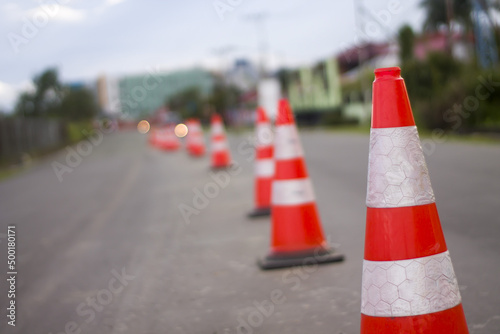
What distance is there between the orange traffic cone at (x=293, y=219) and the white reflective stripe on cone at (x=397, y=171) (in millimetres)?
2522

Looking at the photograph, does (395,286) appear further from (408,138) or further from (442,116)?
(442,116)

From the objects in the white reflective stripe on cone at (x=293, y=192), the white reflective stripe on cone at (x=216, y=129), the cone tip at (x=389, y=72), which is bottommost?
the white reflective stripe on cone at (x=216, y=129)

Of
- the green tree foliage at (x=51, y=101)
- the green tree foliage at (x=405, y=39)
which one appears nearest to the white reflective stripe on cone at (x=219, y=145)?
the green tree foliage at (x=405, y=39)

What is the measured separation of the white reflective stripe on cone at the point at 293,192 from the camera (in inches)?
222

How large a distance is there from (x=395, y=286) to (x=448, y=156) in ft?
36.5

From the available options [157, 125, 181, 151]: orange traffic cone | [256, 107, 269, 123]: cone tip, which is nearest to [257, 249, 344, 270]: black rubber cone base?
[256, 107, 269, 123]: cone tip

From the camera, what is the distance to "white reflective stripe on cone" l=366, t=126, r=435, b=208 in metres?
2.96

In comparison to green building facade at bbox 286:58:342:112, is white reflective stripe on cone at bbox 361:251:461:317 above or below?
above

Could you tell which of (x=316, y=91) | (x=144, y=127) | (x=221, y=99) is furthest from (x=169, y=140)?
(x=144, y=127)

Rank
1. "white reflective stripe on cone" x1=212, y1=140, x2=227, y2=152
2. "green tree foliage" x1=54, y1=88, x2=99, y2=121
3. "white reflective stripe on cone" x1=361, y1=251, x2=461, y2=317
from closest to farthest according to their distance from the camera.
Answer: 1. "white reflective stripe on cone" x1=361, y1=251, x2=461, y2=317
2. "white reflective stripe on cone" x1=212, y1=140, x2=227, y2=152
3. "green tree foliage" x1=54, y1=88, x2=99, y2=121

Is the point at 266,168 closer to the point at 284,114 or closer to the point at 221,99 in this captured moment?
the point at 284,114

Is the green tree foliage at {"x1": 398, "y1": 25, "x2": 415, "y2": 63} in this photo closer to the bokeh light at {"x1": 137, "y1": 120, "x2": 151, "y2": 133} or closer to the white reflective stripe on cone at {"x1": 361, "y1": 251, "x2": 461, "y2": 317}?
the white reflective stripe on cone at {"x1": 361, "y1": 251, "x2": 461, "y2": 317}

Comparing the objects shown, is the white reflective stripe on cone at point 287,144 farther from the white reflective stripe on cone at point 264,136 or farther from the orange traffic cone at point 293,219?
the white reflective stripe on cone at point 264,136

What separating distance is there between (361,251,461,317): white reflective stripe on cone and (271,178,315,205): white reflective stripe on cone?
268 centimetres
